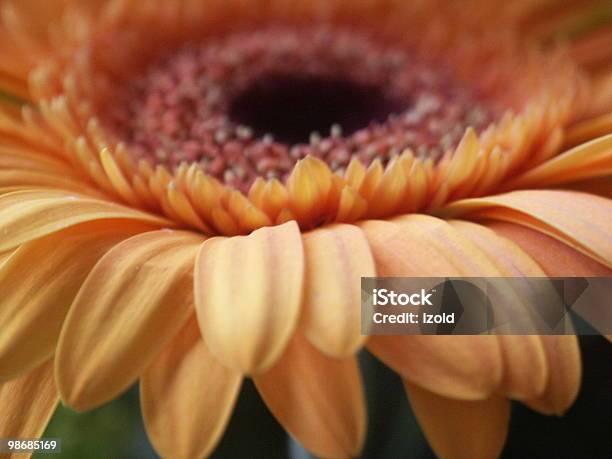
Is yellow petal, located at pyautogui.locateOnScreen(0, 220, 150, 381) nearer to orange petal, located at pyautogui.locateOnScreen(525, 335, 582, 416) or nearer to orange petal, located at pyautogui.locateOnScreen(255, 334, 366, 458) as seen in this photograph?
orange petal, located at pyautogui.locateOnScreen(255, 334, 366, 458)

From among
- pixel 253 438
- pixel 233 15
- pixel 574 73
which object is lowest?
pixel 253 438

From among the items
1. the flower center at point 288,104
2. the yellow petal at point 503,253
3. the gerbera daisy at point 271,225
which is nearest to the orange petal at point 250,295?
the gerbera daisy at point 271,225

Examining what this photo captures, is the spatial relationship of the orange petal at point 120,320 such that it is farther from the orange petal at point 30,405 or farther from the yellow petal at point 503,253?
the yellow petal at point 503,253

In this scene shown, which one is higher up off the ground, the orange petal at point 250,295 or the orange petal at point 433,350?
the orange petal at point 250,295

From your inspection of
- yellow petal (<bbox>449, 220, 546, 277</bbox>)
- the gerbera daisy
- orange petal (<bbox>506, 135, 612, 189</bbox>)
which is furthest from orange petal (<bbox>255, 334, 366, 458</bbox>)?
orange petal (<bbox>506, 135, 612, 189</bbox>)

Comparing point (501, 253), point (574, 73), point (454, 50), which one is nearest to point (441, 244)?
point (501, 253)

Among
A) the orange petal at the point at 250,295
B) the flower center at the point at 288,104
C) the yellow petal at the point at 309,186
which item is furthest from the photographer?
the flower center at the point at 288,104

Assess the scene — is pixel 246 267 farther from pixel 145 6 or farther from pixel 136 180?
pixel 145 6

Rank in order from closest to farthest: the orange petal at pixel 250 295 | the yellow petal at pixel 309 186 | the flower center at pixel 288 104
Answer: the orange petal at pixel 250 295 < the yellow petal at pixel 309 186 < the flower center at pixel 288 104
